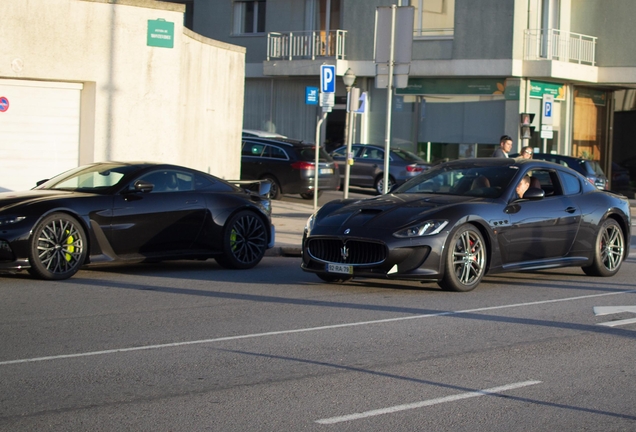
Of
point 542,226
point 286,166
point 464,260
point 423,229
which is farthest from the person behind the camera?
point 286,166

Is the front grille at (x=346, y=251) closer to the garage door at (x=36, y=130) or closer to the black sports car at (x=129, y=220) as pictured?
the black sports car at (x=129, y=220)

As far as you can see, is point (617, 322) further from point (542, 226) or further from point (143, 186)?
point (143, 186)

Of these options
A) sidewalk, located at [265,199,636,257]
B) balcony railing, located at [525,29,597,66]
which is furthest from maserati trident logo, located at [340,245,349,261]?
balcony railing, located at [525,29,597,66]

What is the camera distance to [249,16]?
3997 centimetres

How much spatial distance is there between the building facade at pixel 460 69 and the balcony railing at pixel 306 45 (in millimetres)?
39

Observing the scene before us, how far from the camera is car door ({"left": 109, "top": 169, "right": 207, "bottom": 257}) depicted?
11453mm

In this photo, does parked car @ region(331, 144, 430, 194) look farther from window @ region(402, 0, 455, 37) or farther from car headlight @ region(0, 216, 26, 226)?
car headlight @ region(0, 216, 26, 226)

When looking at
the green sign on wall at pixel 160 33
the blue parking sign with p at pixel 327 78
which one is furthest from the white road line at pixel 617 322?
the blue parking sign with p at pixel 327 78

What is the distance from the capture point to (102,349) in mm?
7324

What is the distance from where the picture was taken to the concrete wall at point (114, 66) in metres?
16.6

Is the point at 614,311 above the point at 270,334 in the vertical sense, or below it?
above

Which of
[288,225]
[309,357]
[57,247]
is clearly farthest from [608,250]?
[288,225]

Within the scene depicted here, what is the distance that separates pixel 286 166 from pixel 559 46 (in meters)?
13.9

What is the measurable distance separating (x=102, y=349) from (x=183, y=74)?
12302mm
